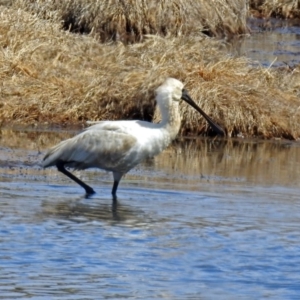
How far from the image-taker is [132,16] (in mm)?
23453

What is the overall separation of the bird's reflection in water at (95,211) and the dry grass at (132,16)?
1165 cm

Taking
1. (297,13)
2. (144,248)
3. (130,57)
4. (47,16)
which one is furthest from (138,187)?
(297,13)

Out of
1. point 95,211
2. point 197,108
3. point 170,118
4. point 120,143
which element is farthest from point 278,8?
point 95,211

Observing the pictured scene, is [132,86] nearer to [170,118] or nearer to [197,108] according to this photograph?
[197,108]

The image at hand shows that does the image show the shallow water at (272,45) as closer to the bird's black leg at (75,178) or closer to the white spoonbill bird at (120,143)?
the white spoonbill bird at (120,143)

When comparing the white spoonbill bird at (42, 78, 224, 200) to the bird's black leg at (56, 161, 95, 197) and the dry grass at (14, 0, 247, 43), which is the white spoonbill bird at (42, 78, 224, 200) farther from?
the dry grass at (14, 0, 247, 43)

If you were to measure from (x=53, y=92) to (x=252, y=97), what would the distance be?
2713 millimetres

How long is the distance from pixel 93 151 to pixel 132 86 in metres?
4.77

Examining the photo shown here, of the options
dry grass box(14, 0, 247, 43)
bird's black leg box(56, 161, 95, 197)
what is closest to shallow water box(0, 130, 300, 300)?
bird's black leg box(56, 161, 95, 197)

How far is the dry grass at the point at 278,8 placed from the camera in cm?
2975

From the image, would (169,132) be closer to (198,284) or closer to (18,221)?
(18,221)

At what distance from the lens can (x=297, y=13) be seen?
2988 cm

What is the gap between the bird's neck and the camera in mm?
10742

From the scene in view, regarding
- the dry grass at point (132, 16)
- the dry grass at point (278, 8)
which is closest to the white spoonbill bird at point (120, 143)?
the dry grass at point (132, 16)
